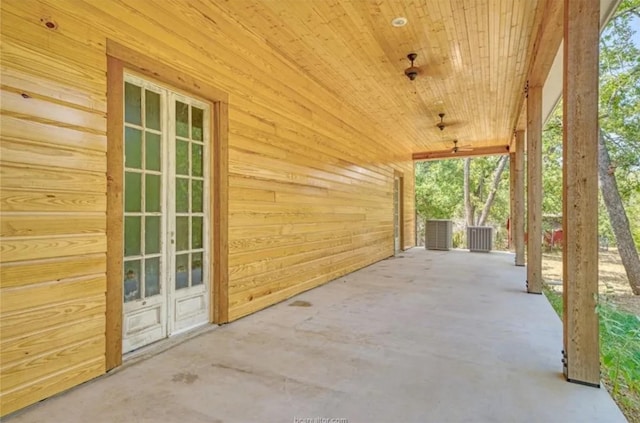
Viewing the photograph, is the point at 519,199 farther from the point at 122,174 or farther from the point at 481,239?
the point at 122,174

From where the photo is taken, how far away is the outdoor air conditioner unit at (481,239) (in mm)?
10297

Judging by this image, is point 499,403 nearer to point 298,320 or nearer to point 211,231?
point 298,320

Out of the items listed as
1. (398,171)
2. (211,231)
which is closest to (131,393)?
(211,231)

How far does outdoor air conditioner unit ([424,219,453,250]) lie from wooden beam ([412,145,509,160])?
2057mm

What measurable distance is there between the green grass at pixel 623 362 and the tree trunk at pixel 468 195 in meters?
14.6

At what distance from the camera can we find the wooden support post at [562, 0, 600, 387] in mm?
2227

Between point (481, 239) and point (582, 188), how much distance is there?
8.75 metres

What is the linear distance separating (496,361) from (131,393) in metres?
2.53

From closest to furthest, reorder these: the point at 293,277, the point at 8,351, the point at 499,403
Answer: the point at 8,351 < the point at 499,403 < the point at 293,277

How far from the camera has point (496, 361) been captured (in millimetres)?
2605

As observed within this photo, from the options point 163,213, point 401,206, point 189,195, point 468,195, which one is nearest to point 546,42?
point 189,195

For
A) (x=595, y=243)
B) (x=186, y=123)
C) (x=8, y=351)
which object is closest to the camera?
(x=8, y=351)

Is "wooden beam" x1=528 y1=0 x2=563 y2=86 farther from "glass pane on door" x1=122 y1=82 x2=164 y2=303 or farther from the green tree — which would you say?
the green tree

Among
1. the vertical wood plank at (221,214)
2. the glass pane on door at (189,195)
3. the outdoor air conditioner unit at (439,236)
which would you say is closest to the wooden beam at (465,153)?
the outdoor air conditioner unit at (439,236)
